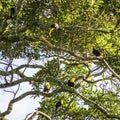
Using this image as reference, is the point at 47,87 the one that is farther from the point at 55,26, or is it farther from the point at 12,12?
the point at 12,12

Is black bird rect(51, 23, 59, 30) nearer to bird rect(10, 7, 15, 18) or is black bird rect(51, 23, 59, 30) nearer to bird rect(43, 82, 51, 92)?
bird rect(10, 7, 15, 18)

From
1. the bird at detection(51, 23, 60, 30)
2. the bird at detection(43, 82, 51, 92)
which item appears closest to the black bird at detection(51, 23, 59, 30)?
the bird at detection(51, 23, 60, 30)

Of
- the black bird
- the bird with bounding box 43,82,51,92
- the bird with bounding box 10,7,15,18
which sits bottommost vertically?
the bird with bounding box 43,82,51,92

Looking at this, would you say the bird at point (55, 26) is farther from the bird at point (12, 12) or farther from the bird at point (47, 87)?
the bird at point (47, 87)

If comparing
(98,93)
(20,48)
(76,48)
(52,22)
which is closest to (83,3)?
(52,22)

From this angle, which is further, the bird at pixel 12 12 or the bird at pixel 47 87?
the bird at pixel 47 87

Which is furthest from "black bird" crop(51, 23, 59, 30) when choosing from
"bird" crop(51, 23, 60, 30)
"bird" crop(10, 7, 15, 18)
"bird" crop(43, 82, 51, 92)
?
"bird" crop(43, 82, 51, 92)

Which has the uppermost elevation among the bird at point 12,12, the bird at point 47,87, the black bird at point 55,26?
the bird at point 12,12

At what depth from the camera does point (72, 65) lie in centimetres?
1816

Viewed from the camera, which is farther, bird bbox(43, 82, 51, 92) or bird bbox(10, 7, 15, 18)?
bird bbox(43, 82, 51, 92)

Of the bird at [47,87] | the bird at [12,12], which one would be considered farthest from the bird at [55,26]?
the bird at [47,87]

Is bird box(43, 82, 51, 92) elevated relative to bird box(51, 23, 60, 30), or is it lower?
lower

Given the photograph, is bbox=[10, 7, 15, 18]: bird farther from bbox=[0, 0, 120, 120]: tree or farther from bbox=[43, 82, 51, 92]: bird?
bbox=[43, 82, 51, 92]: bird

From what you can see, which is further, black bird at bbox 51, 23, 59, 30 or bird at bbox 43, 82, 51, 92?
bird at bbox 43, 82, 51, 92
